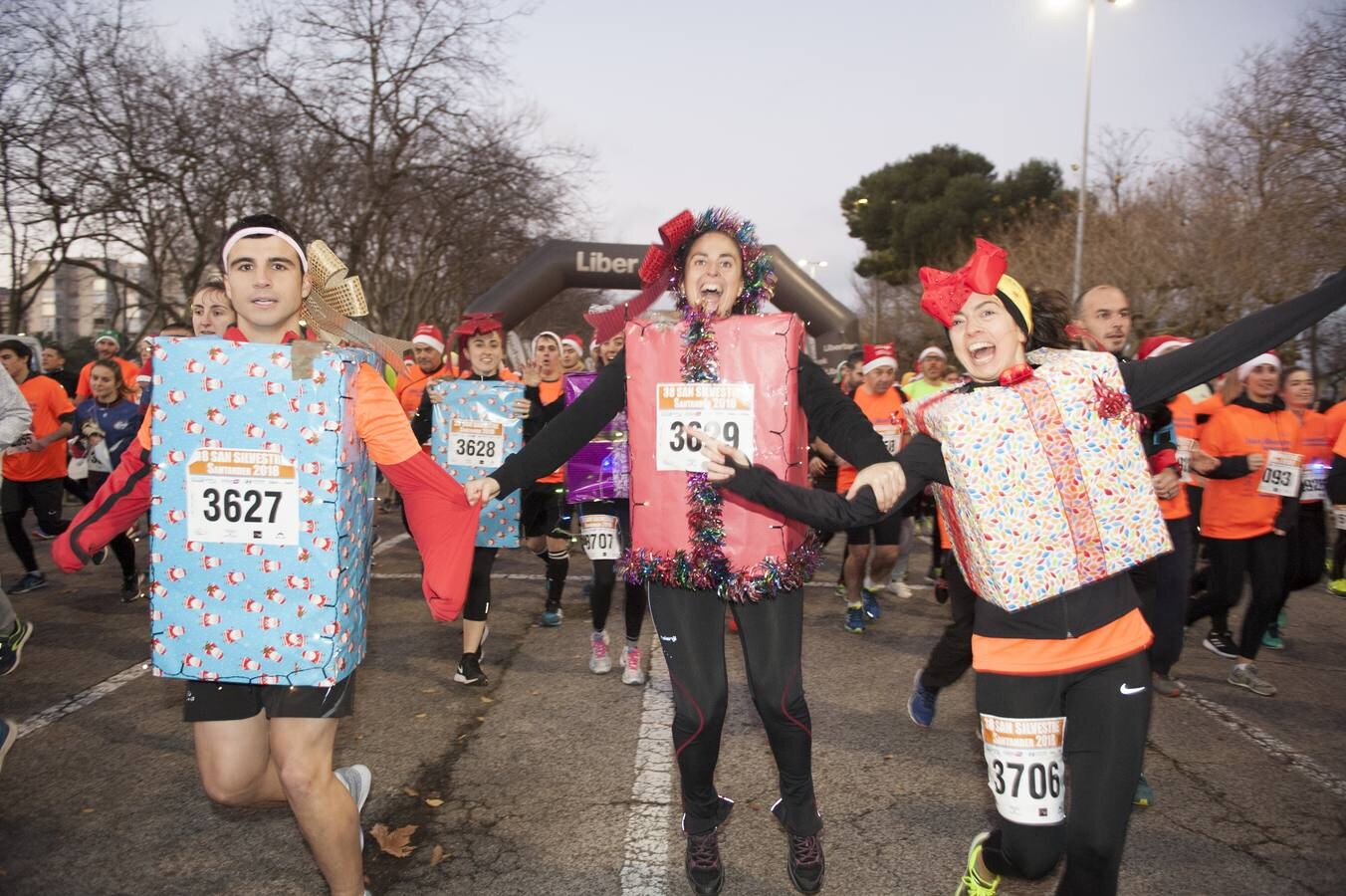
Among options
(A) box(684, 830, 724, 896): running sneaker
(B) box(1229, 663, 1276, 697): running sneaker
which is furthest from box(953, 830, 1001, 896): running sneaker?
(B) box(1229, 663, 1276, 697): running sneaker

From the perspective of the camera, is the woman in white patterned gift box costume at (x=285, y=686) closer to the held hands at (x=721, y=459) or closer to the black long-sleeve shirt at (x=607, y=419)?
the black long-sleeve shirt at (x=607, y=419)

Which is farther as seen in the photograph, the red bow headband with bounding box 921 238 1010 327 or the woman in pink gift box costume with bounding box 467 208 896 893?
the woman in pink gift box costume with bounding box 467 208 896 893

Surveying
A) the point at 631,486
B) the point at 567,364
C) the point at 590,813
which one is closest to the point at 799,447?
the point at 631,486

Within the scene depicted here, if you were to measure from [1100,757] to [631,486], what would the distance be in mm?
1813

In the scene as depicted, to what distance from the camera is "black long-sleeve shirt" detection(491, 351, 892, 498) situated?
128 inches

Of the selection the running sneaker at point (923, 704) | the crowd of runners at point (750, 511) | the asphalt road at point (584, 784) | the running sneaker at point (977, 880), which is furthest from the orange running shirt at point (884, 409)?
the running sneaker at point (977, 880)

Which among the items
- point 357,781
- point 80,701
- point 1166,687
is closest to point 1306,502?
point 1166,687

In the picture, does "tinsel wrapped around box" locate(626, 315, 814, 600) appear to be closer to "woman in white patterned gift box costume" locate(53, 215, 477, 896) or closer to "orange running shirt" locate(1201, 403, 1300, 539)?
"woman in white patterned gift box costume" locate(53, 215, 477, 896)

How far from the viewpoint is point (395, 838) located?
3.74 m

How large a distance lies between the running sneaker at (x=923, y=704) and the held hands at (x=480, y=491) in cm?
295

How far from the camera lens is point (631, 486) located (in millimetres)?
3566

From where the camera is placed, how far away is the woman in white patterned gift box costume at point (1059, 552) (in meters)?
2.62

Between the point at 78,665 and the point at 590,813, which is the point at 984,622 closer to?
the point at 590,813

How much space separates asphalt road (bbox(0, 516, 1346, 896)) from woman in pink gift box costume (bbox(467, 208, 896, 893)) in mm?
308
